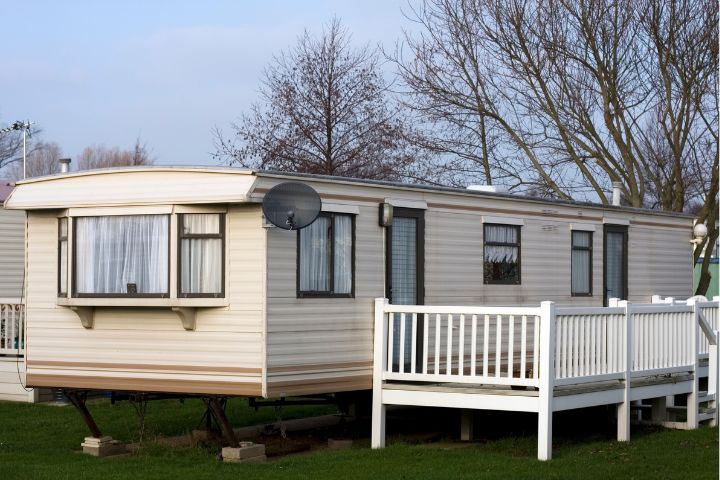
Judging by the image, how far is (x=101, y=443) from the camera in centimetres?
1223

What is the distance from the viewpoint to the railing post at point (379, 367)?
39.8ft

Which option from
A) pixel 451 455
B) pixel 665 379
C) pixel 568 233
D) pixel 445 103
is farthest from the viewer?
pixel 445 103

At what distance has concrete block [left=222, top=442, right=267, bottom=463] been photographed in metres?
11.4

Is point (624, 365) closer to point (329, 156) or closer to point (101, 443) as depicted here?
point (101, 443)

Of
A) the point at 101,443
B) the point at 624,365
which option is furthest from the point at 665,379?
the point at 101,443

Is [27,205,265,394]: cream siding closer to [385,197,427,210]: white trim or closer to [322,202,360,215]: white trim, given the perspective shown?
[322,202,360,215]: white trim

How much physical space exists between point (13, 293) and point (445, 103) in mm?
9671

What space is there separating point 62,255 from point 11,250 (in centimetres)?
750

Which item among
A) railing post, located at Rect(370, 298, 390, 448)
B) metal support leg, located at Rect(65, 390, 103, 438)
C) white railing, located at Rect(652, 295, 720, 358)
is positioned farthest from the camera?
white railing, located at Rect(652, 295, 720, 358)

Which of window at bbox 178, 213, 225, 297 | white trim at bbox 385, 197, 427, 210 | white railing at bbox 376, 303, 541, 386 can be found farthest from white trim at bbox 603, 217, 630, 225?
window at bbox 178, 213, 225, 297

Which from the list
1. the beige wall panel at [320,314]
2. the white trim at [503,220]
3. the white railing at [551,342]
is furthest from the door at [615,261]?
the beige wall panel at [320,314]

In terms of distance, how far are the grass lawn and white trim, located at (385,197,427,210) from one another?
2544 millimetres

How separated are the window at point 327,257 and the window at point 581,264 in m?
4.24

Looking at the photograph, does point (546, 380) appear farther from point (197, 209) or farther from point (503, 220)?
point (197, 209)
